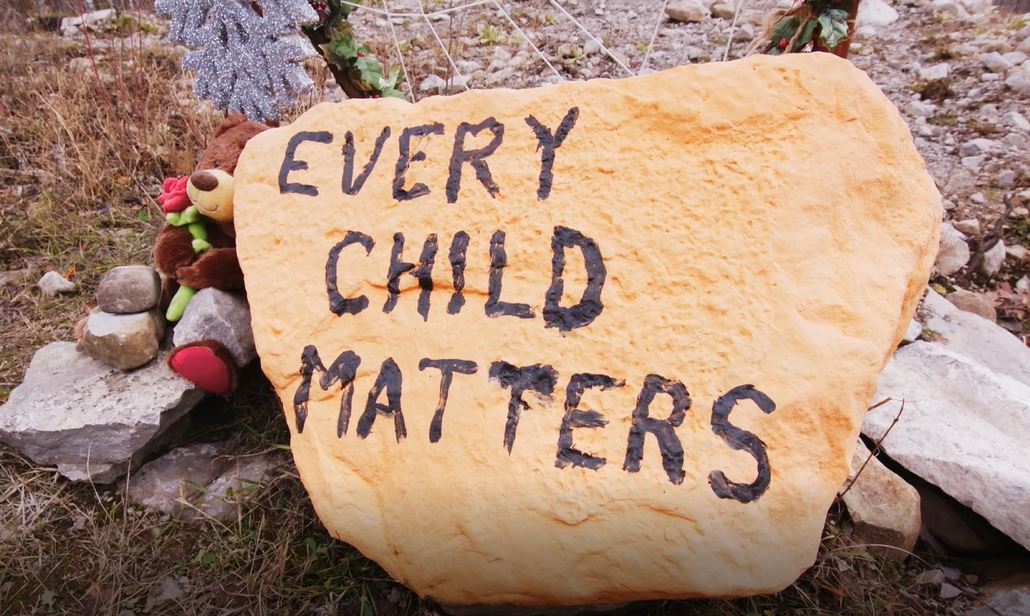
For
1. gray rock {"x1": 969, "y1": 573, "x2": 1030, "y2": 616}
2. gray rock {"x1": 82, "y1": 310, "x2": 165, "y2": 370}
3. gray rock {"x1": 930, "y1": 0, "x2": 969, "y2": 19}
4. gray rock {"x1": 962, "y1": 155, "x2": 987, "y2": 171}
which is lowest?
gray rock {"x1": 969, "y1": 573, "x2": 1030, "y2": 616}

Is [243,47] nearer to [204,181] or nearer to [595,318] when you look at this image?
[204,181]

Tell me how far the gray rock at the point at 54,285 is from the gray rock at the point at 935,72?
4401mm

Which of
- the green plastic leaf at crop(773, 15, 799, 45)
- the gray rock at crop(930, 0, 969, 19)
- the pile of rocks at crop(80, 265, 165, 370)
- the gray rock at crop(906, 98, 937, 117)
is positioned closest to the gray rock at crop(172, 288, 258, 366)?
the pile of rocks at crop(80, 265, 165, 370)

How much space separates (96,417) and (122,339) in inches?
9.5

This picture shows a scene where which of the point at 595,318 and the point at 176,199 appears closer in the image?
the point at 595,318

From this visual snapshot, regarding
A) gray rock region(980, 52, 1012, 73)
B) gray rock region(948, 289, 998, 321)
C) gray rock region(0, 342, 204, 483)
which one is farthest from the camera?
gray rock region(980, 52, 1012, 73)

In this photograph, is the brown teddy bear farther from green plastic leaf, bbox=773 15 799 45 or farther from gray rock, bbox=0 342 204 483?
green plastic leaf, bbox=773 15 799 45

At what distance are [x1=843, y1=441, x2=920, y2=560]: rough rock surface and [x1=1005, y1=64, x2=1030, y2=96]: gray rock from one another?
2.77 metres

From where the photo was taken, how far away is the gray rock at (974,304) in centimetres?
261

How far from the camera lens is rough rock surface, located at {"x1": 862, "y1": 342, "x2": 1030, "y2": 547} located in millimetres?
1699

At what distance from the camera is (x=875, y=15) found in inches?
171

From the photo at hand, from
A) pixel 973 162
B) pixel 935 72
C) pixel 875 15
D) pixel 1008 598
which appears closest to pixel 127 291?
pixel 1008 598

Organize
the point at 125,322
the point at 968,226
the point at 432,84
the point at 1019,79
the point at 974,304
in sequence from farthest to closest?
the point at 432,84 → the point at 1019,79 → the point at 968,226 → the point at 974,304 → the point at 125,322

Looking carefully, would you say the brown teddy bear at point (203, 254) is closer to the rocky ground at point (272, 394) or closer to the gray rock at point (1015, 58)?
the rocky ground at point (272, 394)
